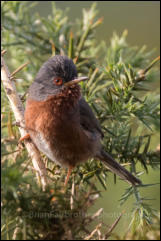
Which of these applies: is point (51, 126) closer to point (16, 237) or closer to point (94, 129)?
point (94, 129)

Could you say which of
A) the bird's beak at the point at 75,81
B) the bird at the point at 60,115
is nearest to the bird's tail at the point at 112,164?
the bird at the point at 60,115

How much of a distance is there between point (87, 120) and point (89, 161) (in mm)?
574

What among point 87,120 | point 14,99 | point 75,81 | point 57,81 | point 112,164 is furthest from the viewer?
point 87,120

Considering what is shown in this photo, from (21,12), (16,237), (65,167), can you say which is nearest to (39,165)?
(65,167)

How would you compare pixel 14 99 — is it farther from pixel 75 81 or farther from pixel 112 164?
pixel 112 164

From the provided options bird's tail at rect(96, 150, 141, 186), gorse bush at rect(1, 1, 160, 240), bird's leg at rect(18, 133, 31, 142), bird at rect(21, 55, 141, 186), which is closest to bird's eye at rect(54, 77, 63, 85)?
bird at rect(21, 55, 141, 186)

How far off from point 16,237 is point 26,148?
4.66 ft

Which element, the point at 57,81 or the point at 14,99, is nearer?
the point at 14,99

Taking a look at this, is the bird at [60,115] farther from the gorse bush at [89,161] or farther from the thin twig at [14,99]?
the thin twig at [14,99]

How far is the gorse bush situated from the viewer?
126cm

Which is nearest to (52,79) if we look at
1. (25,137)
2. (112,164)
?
(25,137)

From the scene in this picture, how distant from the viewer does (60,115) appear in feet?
10.3

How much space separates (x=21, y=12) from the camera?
3480 millimetres

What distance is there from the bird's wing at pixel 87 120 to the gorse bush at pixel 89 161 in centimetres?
16
